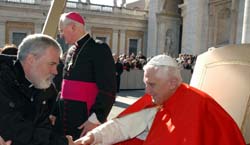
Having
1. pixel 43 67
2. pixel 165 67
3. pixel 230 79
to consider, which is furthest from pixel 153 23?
pixel 43 67

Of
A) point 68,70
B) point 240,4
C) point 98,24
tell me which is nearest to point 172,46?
point 98,24

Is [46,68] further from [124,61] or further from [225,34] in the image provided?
[225,34]

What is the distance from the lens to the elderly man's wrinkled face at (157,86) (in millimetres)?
2900

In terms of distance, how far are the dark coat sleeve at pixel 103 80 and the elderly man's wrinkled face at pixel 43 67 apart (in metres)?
1.12

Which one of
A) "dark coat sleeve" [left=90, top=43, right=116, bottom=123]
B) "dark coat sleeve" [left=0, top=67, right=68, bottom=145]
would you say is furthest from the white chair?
"dark coat sleeve" [left=0, top=67, right=68, bottom=145]

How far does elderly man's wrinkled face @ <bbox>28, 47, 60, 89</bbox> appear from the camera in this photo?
2.25 m

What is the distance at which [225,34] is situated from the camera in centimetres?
2050

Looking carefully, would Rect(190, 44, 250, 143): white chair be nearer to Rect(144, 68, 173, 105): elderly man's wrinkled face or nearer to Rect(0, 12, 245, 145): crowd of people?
Rect(0, 12, 245, 145): crowd of people

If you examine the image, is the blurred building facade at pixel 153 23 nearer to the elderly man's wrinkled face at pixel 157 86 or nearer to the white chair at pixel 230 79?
the white chair at pixel 230 79

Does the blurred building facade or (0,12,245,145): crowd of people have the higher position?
the blurred building facade

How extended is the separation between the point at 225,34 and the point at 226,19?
81 centimetres

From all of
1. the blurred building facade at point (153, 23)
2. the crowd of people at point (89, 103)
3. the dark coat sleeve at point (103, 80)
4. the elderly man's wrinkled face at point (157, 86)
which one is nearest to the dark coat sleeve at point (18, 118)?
the crowd of people at point (89, 103)

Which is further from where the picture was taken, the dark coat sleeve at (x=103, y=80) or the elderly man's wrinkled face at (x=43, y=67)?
the dark coat sleeve at (x=103, y=80)

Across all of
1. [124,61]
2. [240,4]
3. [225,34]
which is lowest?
[124,61]
